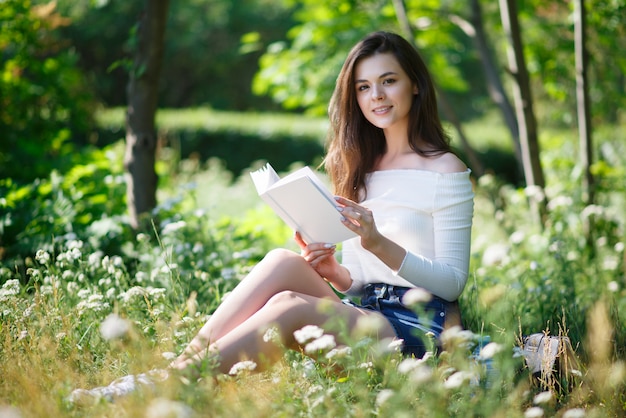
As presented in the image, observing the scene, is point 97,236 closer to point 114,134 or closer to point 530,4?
point 530,4

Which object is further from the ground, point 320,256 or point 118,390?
point 118,390

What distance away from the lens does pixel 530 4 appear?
546 cm

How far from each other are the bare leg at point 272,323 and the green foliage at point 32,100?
371 cm

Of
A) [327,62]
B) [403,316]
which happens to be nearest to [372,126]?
[403,316]

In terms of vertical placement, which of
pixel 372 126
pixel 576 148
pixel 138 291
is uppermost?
pixel 372 126

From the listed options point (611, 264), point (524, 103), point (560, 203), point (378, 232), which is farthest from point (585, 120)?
point (378, 232)

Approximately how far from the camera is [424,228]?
2.54 metres

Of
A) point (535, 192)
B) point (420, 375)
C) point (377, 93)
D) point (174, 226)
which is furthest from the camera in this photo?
point (535, 192)

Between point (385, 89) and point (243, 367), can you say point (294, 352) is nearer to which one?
point (243, 367)

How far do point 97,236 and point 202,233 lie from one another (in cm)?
57

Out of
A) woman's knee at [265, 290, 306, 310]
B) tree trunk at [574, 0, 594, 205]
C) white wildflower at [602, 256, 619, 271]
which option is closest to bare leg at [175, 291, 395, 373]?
woman's knee at [265, 290, 306, 310]

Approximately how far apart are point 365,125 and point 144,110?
1642mm

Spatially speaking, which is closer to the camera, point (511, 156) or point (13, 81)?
point (13, 81)

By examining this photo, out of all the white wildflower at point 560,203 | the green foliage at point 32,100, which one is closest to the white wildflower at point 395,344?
the white wildflower at point 560,203
